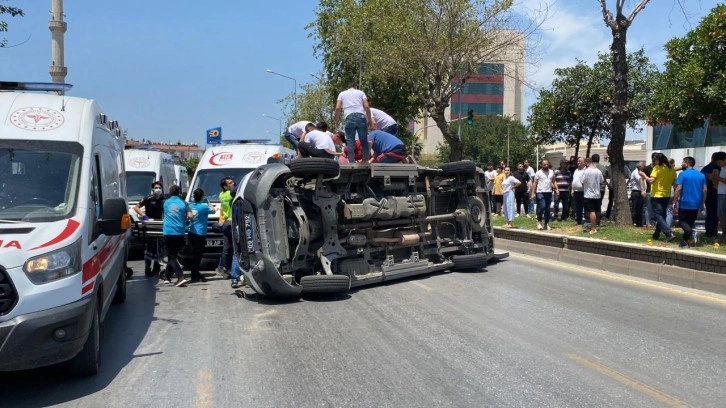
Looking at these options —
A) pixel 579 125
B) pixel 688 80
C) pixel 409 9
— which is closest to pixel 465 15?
pixel 409 9

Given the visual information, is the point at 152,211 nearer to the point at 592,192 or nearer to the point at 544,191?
the point at 544,191

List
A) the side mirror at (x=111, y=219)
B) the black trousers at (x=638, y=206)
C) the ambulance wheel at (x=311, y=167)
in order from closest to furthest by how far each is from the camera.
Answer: the side mirror at (x=111, y=219) < the ambulance wheel at (x=311, y=167) < the black trousers at (x=638, y=206)

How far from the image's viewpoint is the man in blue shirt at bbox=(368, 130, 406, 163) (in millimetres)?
10719

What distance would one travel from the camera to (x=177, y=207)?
10.7 m

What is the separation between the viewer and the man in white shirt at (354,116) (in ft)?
34.9

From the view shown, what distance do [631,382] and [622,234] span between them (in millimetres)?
8874

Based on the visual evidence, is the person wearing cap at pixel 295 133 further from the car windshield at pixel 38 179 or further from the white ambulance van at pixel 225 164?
the car windshield at pixel 38 179

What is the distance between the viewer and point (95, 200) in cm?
635

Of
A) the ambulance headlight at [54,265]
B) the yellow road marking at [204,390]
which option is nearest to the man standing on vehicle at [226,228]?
the yellow road marking at [204,390]

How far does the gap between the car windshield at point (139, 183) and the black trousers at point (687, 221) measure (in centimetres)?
1206

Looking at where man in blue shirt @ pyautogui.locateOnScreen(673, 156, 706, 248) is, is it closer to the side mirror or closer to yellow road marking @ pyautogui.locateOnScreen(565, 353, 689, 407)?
yellow road marking @ pyautogui.locateOnScreen(565, 353, 689, 407)

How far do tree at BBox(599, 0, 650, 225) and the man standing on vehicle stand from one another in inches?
356

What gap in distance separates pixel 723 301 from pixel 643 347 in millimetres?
3294

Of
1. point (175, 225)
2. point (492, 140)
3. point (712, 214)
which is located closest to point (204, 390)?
point (175, 225)
